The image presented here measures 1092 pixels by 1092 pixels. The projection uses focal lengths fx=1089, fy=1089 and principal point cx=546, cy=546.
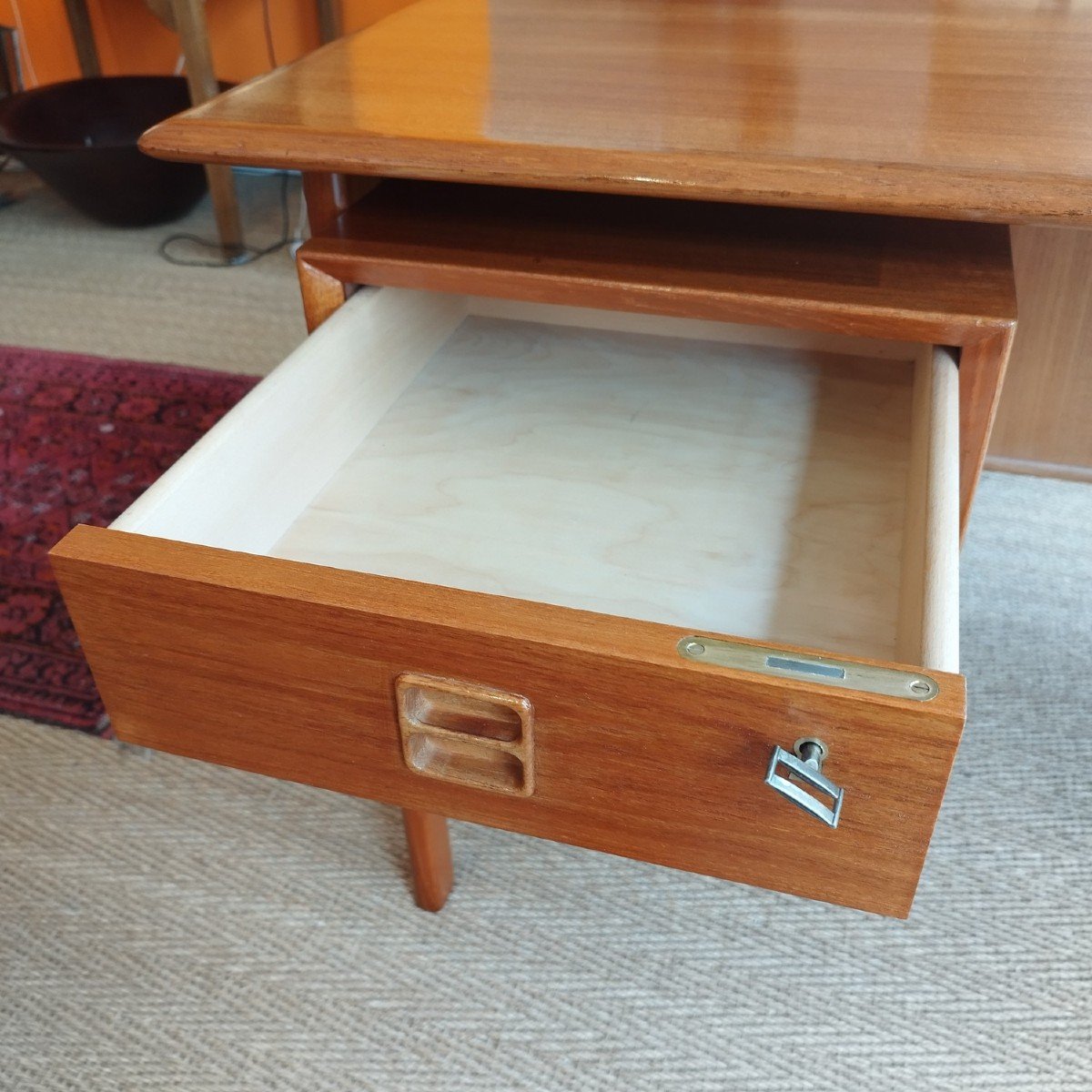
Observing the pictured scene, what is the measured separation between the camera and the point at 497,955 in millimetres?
639

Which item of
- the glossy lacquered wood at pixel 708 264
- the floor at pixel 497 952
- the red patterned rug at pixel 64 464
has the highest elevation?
the glossy lacquered wood at pixel 708 264

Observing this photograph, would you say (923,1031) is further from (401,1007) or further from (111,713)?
(111,713)

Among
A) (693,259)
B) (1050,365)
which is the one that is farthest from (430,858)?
(1050,365)

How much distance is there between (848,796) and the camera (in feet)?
1.20

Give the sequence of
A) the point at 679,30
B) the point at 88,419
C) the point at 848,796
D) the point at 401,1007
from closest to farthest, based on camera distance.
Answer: the point at 848,796 → the point at 401,1007 → the point at 679,30 → the point at 88,419

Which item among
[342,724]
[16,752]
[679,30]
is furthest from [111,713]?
[679,30]

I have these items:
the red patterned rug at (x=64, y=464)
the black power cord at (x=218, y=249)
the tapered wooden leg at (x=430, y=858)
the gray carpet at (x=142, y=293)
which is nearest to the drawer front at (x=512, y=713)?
the tapered wooden leg at (x=430, y=858)

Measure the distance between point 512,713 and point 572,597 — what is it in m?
0.15

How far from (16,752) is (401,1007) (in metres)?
0.36

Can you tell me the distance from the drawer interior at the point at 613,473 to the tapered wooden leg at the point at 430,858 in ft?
0.51

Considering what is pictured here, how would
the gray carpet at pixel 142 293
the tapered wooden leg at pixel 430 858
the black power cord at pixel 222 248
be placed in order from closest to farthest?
the tapered wooden leg at pixel 430 858 < the gray carpet at pixel 142 293 < the black power cord at pixel 222 248

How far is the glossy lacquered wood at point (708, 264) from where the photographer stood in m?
0.53

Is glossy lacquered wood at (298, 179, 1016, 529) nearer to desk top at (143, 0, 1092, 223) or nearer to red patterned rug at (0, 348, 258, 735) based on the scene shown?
desk top at (143, 0, 1092, 223)

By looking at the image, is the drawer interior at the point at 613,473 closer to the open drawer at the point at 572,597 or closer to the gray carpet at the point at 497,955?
the open drawer at the point at 572,597
